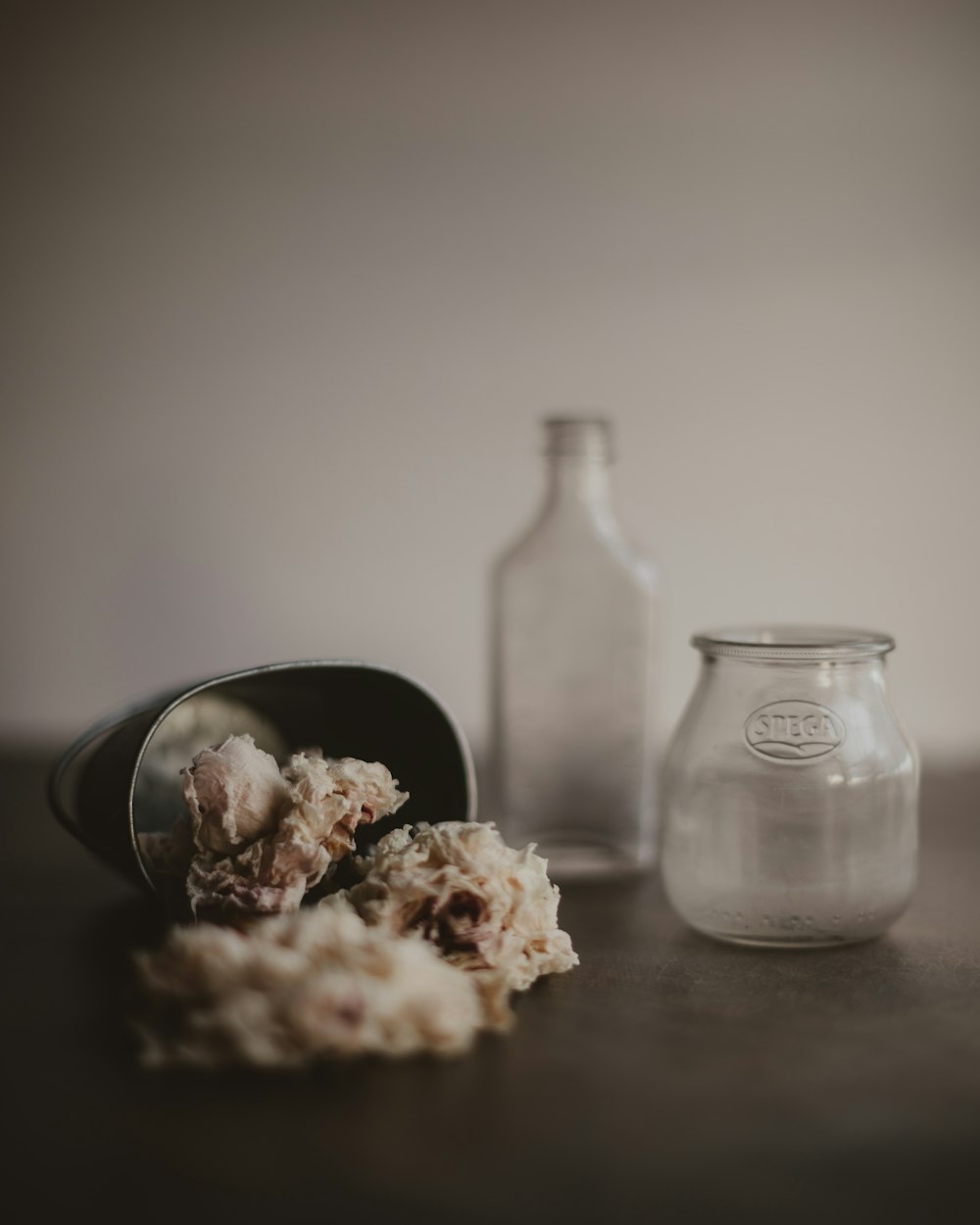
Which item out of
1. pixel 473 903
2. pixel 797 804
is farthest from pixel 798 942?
pixel 473 903

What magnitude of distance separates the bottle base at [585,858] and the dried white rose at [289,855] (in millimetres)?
289

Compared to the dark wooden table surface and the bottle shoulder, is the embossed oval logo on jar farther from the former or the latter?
the bottle shoulder

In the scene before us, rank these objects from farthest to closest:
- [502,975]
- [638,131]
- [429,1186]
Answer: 1. [638,131]
2. [502,975]
3. [429,1186]

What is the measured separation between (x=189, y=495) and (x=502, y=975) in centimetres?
94

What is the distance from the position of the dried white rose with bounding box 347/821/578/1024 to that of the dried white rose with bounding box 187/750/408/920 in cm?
4

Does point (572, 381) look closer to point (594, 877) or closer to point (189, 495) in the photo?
point (189, 495)

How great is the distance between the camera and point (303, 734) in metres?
0.88

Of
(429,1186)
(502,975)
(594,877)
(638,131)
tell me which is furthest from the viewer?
(638,131)

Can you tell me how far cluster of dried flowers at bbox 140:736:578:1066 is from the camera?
55cm

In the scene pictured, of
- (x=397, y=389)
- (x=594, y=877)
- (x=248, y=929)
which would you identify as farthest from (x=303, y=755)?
(x=397, y=389)

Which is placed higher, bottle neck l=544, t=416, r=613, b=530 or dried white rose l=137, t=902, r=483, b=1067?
bottle neck l=544, t=416, r=613, b=530

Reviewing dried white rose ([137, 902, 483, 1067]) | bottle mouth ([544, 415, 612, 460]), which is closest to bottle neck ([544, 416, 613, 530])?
bottle mouth ([544, 415, 612, 460])

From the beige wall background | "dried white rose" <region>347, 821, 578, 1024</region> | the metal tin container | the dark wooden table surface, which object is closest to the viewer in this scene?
the dark wooden table surface

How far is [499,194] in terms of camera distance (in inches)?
54.4
